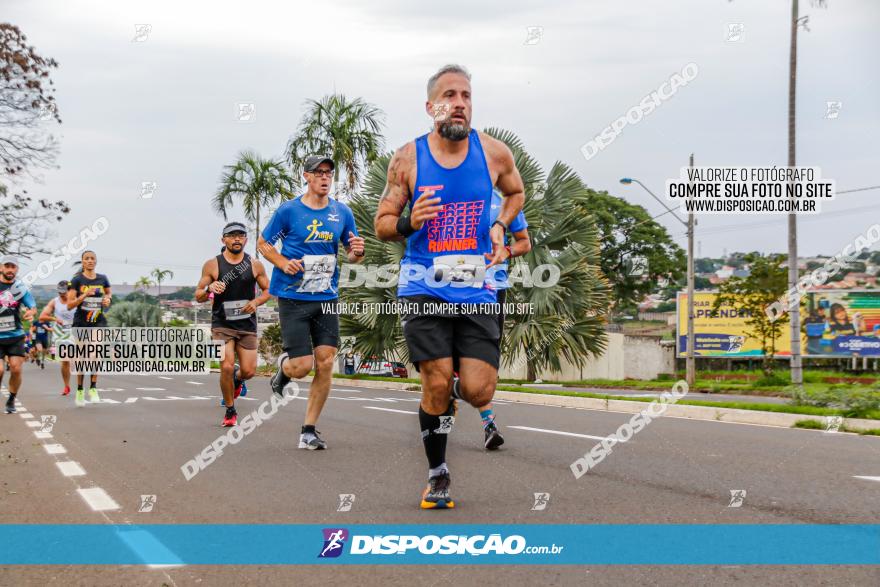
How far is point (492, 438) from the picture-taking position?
7488mm

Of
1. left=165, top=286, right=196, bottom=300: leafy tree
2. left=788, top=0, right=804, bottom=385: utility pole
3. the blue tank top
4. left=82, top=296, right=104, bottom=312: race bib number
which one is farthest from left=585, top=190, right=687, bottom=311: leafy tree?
left=165, top=286, right=196, bottom=300: leafy tree

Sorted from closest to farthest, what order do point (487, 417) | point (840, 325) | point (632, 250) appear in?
point (487, 417) → point (840, 325) → point (632, 250)

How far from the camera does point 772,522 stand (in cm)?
445

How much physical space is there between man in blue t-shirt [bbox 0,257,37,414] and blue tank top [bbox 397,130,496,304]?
9.07 m

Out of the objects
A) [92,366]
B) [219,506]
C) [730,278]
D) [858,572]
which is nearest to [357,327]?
[92,366]

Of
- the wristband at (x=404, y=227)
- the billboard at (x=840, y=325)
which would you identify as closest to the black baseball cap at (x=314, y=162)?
the wristband at (x=404, y=227)

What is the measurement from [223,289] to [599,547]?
21.3ft

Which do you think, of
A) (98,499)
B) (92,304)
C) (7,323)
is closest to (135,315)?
(92,304)

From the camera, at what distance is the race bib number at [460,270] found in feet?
15.9

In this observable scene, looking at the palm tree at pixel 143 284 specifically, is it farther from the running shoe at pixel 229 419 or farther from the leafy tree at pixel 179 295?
the running shoe at pixel 229 419

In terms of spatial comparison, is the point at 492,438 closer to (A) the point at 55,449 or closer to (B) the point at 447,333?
(B) the point at 447,333

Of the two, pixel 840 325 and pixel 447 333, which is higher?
pixel 840 325

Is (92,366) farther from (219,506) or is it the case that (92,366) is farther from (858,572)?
(858,572)

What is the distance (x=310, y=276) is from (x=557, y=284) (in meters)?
13.6
